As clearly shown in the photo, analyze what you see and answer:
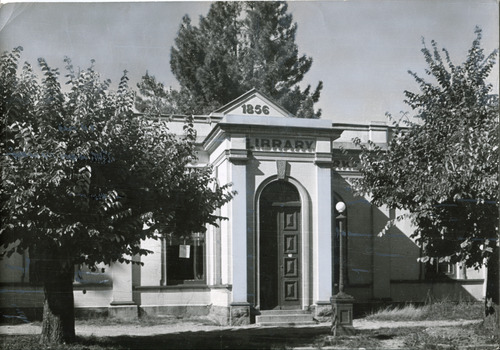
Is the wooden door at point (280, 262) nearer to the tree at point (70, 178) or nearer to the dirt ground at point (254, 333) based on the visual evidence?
the dirt ground at point (254, 333)

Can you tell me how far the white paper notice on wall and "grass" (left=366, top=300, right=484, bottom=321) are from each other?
4.42 metres

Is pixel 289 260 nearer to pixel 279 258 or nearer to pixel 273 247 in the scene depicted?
pixel 279 258

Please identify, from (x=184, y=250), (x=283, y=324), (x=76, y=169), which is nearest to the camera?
(x=76, y=169)

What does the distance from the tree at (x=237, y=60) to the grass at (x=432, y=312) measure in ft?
15.9

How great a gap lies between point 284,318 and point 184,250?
2.51 m

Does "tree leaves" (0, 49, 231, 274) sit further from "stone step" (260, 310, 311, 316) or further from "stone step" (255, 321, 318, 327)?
"stone step" (260, 310, 311, 316)

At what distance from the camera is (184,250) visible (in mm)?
10312

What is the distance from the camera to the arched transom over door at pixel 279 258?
11.3 m

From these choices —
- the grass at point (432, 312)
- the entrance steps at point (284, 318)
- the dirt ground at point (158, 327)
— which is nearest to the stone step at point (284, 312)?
the entrance steps at point (284, 318)

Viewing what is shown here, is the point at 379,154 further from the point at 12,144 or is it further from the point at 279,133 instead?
the point at 12,144

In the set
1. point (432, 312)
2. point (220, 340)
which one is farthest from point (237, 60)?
point (432, 312)

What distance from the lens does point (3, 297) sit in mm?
8195

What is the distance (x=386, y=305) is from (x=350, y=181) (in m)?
3.01

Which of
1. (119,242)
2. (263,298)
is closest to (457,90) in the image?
(263,298)
